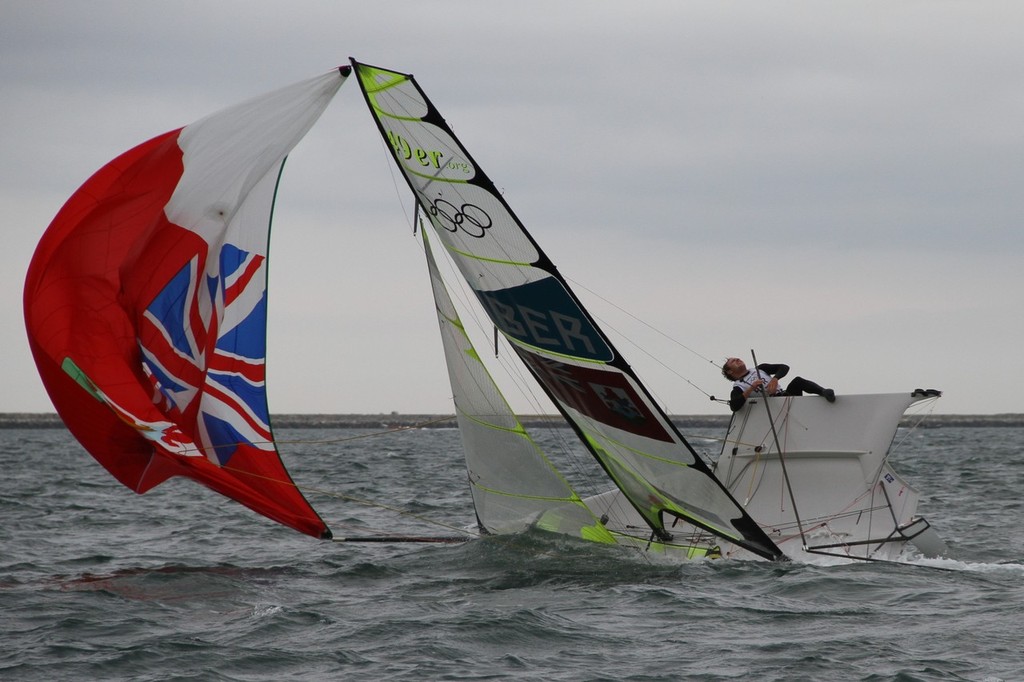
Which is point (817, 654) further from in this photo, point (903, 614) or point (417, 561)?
point (417, 561)

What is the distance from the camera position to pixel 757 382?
13125mm

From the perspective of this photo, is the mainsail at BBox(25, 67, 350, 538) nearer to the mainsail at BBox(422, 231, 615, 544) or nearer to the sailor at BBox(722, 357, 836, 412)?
the mainsail at BBox(422, 231, 615, 544)

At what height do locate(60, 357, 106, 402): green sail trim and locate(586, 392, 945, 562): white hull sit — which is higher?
locate(60, 357, 106, 402): green sail trim

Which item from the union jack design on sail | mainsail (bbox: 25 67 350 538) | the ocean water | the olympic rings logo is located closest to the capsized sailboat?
the olympic rings logo

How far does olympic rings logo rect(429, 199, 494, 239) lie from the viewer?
11453 millimetres

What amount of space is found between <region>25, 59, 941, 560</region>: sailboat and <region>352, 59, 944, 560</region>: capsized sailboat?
24 millimetres

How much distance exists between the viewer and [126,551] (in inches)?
540

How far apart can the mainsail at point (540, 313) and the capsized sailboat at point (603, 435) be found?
0.5 inches

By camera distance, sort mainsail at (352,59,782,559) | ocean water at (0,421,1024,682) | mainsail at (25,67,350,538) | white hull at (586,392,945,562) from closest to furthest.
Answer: ocean water at (0,421,1024,682)
mainsail at (25,67,350,538)
mainsail at (352,59,782,559)
white hull at (586,392,945,562)

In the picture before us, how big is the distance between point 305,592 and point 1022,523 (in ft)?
33.9

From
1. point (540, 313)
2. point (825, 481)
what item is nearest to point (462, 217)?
point (540, 313)

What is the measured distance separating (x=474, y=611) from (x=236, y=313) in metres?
3.91

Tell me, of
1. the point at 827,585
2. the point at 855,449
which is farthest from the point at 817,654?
the point at 855,449

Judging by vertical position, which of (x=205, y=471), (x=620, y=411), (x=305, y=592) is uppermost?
(x=620, y=411)
